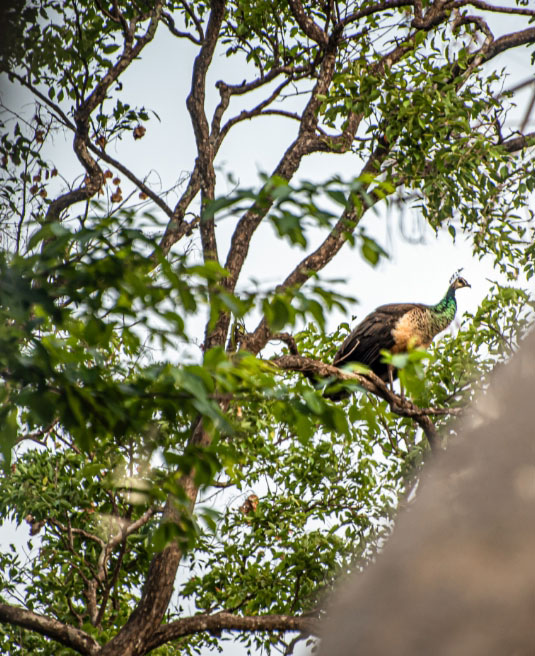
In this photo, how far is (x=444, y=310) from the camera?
796cm

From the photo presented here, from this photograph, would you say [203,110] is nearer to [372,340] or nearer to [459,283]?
[372,340]

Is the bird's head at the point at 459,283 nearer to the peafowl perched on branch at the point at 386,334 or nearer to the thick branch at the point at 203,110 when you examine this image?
the peafowl perched on branch at the point at 386,334

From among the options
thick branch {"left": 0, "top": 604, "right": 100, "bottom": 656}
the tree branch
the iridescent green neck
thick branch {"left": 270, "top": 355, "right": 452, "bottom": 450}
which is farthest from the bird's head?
thick branch {"left": 0, "top": 604, "right": 100, "bottom": 656}

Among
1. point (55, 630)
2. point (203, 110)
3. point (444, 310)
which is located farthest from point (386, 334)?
point (55, 630)

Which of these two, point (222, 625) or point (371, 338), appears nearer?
point (222, 625)

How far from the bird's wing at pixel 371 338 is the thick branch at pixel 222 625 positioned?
2.35 meters

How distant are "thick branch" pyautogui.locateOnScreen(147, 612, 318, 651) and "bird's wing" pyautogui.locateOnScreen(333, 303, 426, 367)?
2.35 meters

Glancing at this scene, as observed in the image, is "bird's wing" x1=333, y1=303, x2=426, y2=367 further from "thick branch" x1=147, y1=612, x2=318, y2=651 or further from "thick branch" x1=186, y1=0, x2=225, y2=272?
"thick branch" x1=147, y1=612, x2=318, y2=651

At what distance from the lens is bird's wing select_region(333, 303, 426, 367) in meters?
7.10

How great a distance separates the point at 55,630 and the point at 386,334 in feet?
12.5

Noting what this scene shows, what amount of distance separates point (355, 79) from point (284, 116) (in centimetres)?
236

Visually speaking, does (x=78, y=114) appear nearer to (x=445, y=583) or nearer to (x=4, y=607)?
(x=4, y=607)

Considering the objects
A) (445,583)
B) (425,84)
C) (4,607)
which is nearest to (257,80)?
(425,84)

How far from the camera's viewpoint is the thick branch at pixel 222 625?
5.61 metres
